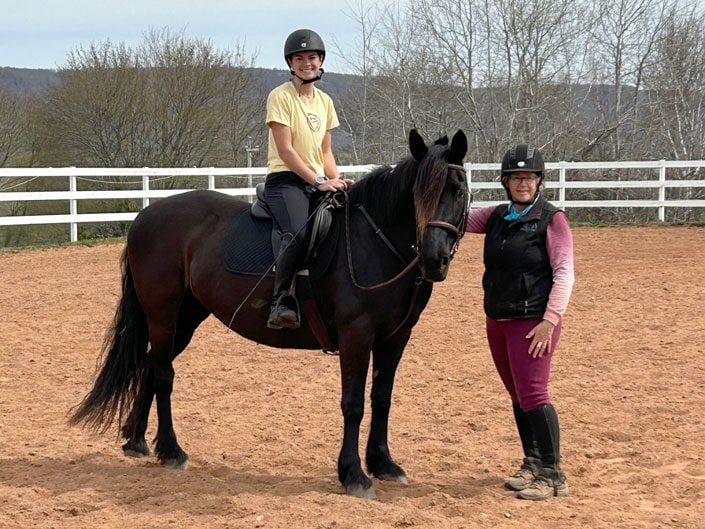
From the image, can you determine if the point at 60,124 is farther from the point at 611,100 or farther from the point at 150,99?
the point at 611,100

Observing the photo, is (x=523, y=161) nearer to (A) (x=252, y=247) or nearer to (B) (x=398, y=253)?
(B) (x=398, y=253)

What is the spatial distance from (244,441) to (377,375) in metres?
1.26

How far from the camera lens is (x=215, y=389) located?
702cm

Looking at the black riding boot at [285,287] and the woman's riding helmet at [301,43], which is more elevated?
the woman's riding helmet at [301,43]

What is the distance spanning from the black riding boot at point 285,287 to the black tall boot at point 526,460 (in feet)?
4.88

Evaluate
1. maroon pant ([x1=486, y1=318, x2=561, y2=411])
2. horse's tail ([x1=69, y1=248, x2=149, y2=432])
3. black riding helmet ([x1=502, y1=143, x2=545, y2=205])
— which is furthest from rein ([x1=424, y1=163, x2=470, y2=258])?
horse's tail ([x1=69, y1=248, x2=149, y2=432])

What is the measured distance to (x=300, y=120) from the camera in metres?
4.90

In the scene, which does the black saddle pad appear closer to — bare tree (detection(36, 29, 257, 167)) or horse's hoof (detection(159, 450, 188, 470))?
horse's hoof (detection(159, 450, 188, 470))

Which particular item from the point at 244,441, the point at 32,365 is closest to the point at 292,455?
the point at 244,441

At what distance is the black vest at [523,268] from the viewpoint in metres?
4.51

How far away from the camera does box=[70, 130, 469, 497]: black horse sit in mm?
4379

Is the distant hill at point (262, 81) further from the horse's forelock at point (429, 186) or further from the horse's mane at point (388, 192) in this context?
the horse's forelock at point (429, 186)

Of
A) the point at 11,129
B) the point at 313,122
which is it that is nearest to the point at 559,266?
the point at 313,122

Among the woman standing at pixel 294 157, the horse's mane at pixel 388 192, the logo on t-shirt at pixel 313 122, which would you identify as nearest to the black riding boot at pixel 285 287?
the woman standing at pixel 294 157
